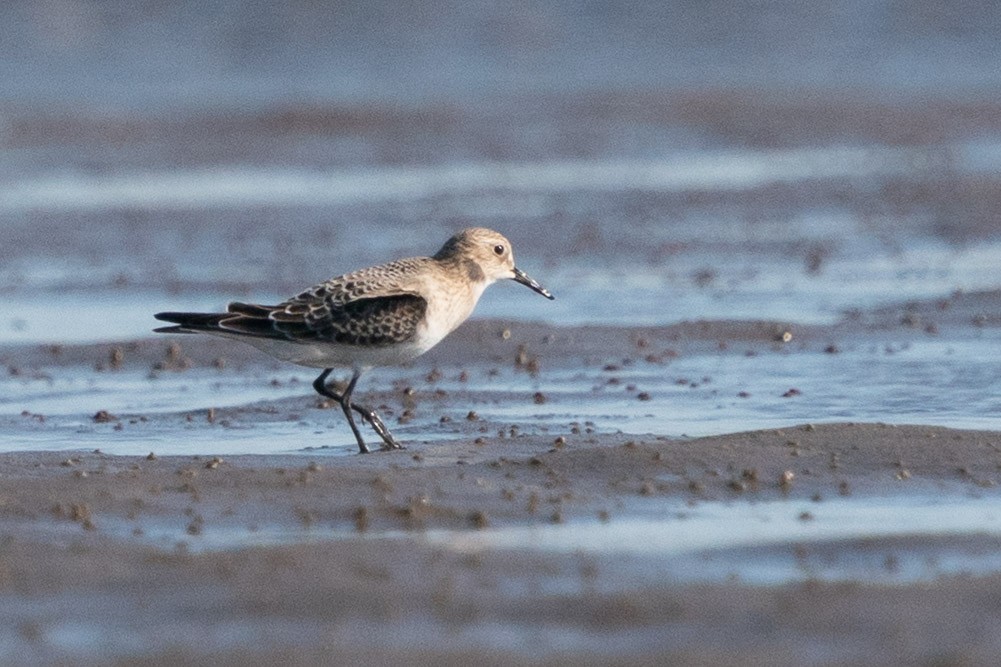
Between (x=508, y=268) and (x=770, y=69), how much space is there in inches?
1173

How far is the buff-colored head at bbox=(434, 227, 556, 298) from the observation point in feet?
36.9

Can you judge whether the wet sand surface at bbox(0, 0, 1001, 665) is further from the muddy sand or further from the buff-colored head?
the buff-colored head

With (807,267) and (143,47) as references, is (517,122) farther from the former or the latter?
(807,267)

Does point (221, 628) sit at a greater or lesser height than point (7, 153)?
lesser

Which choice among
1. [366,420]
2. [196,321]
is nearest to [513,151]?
[366,420]

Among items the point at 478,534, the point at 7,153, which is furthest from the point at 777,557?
the point at 7,153

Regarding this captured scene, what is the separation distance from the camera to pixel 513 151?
2892cm

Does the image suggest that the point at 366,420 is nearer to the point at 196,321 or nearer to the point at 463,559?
the point at 196,321

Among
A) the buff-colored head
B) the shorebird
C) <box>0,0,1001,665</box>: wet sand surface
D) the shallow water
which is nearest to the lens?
<box>0,0,1001,665</box>: wet sand surface

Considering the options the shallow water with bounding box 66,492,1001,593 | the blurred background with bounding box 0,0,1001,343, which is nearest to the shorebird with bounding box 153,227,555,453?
the shallow water with bounding box 66,492,1001,593

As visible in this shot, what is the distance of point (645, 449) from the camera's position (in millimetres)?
9555

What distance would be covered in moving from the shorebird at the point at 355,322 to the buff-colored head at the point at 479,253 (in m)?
0.19

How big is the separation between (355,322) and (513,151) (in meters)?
18.5

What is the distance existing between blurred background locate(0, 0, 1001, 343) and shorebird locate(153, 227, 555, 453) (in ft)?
15.0
